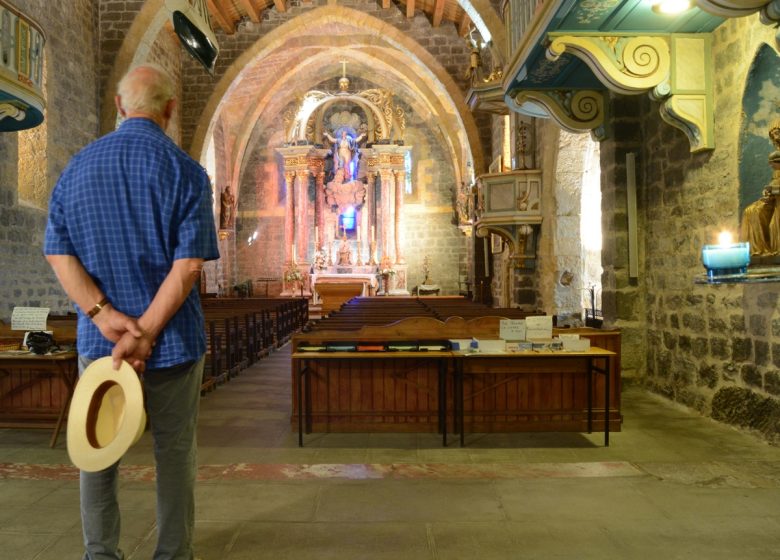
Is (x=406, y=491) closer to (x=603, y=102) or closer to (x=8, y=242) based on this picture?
(x=603, y=102)

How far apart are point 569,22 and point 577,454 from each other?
3078mm

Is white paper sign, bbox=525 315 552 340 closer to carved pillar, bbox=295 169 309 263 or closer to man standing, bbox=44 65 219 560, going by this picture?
man standing, bbox=44 65 219 560

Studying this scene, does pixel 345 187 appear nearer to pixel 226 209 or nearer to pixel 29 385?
pixel 226 209

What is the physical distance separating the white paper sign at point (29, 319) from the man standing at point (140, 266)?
108 inches

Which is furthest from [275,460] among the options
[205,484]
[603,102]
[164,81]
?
[603,102]

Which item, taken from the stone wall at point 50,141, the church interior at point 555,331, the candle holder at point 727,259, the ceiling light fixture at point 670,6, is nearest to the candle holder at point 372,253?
the church interior at point 555,331

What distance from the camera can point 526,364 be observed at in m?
4.30

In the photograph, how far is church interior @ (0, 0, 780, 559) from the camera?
2.66m

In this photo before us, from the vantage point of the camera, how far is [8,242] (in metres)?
8.12

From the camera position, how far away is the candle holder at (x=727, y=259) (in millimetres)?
3328

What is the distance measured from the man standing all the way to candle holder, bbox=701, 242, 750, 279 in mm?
2813

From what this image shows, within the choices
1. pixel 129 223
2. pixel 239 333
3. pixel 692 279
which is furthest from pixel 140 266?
pixel 239 333

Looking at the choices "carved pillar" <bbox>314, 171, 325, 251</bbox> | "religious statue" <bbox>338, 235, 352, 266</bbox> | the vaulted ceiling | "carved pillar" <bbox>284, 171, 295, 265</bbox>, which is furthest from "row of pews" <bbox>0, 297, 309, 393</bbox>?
the vaulted ceiling

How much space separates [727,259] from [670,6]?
1874 mm
